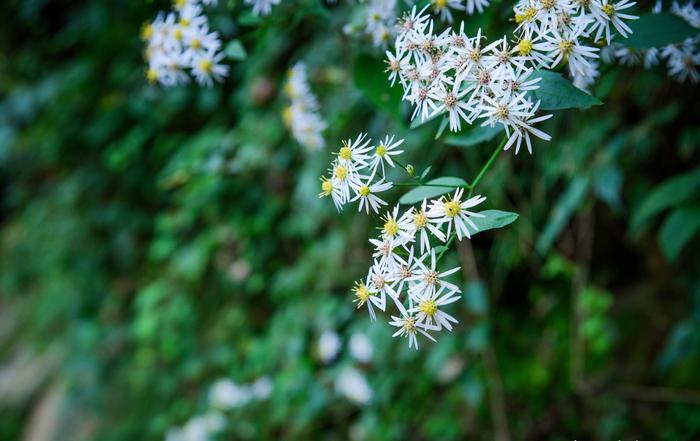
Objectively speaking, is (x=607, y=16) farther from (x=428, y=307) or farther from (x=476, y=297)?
(x=476, y=297)

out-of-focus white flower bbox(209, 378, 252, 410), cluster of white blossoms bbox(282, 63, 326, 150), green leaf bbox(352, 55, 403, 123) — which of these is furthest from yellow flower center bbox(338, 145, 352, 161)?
out-of-focus white flower bbox(209, 378, 252, 410)

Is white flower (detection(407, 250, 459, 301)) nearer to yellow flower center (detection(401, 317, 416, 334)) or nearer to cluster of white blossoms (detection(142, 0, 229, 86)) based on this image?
yellow flower center (detection(401, 317, 416, 334))

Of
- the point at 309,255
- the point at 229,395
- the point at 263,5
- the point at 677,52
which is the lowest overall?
the point at 677,52

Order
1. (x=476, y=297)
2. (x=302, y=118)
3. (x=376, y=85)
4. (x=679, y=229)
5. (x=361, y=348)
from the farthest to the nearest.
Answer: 1. (x=361, y=348)
2. (x=476, y=297)
3. (x=302, y=118)
4. (x=679, y=229)
5. (x=376, y=85)

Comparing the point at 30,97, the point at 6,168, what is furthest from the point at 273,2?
the point at 6,168

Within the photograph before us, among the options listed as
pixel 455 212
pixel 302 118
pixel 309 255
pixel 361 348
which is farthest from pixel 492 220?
pixel 309 255

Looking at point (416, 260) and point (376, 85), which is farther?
point (376, 85)
